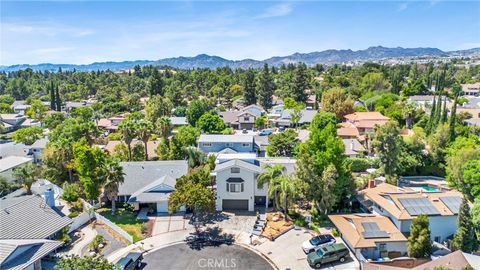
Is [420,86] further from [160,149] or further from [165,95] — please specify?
[160,149]

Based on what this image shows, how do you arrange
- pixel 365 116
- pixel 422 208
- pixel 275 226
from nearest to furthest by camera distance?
pixel 422 208, pixel 275 226, pixel 365 116

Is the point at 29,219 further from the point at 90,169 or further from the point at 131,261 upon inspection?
the point at 131,261

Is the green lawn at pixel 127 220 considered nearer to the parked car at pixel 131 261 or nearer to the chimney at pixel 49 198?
the parked car at pixel 131 261

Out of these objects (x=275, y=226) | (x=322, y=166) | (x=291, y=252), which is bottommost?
(x=291, y=252)

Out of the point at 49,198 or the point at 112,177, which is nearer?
the point at 49,198

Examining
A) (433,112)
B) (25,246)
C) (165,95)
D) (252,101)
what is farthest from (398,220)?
(165,95)

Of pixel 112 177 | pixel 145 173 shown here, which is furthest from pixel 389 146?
pixel 112 177
